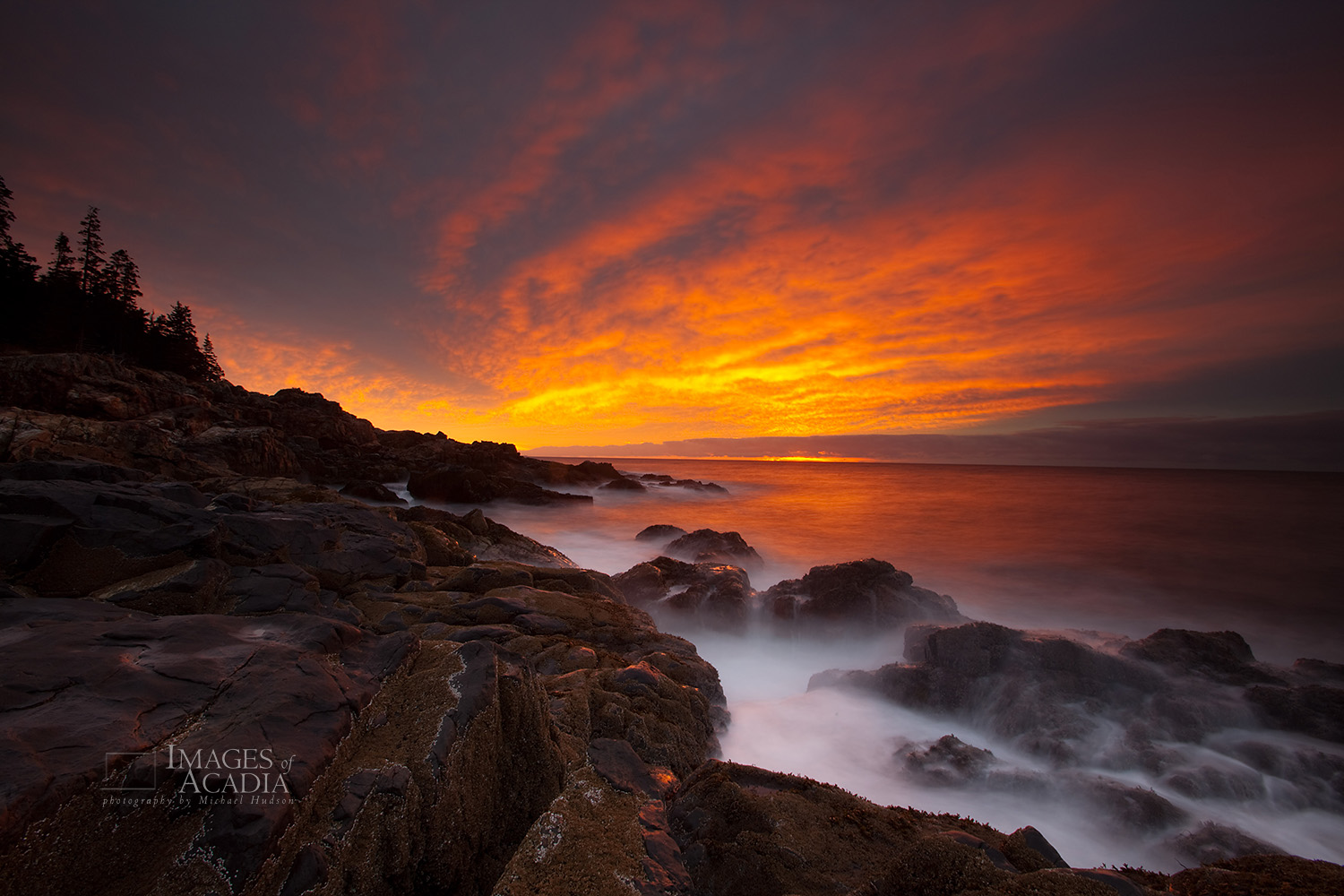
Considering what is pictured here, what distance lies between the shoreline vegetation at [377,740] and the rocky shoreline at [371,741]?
20 millimetres

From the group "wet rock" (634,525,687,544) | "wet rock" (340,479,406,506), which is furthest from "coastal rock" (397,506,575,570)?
"wet rock" (340,479,406,506)

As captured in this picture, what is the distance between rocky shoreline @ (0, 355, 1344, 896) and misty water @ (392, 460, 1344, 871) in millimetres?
899

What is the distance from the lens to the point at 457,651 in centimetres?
478

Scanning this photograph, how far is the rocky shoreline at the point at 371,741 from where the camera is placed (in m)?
2.73

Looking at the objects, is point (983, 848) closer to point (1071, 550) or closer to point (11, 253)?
point (1071, 550)

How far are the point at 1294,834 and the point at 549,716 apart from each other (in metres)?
10.2

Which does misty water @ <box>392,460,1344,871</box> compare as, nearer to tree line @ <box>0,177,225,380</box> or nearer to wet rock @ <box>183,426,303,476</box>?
wet rock @ <box>183,426,303,476</box>

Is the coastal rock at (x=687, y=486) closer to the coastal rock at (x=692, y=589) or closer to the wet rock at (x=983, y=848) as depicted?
the coastal rock at (x=692, y=589)

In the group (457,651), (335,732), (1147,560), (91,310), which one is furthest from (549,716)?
(91,310)

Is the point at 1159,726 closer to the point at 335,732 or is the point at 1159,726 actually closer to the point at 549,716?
the point at 549,716

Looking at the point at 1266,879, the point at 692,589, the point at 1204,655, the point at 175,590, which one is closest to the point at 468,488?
the point at 692,589

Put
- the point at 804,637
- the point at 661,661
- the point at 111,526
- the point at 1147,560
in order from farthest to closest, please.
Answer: the point at 1147,560 < the point at 804,637 < the point at 661,661 < the point at 111,526

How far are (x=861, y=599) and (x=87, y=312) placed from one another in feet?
186

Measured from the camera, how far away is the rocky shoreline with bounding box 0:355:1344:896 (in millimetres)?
2730
